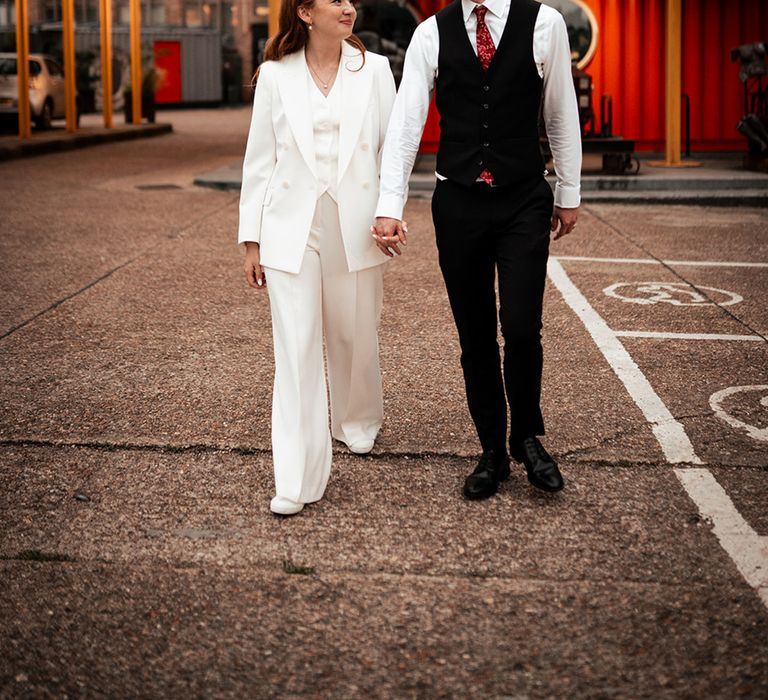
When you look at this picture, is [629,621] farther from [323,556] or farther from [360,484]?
[360,484]

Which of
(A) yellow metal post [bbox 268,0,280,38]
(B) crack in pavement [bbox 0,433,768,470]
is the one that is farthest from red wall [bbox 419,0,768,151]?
(B) crack in pavement [bbox 0,433,768,470]

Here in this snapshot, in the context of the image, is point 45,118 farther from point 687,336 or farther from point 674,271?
point 687,336

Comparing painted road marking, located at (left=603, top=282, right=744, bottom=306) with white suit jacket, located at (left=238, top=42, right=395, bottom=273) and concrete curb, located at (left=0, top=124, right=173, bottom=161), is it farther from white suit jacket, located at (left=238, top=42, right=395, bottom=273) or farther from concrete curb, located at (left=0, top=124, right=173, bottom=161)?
concrete curb, located at (left=0, top=124, right=173, bottom=161)

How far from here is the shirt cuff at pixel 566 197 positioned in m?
3.94

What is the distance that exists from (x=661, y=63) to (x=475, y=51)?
46.6 ft

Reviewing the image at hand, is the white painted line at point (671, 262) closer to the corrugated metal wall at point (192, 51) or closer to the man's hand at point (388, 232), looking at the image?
the man's hand at point (388, 232)

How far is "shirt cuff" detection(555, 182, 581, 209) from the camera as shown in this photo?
394 centimetres

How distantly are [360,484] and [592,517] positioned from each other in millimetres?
858

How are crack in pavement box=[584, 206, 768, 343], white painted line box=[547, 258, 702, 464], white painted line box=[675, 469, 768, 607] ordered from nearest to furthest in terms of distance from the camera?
1. white painted line box=[675, 469, 768, 607]
2. white painted line box=[547, 258, 702, 464]
3. crack in pavement box=[584, 206, 768, 343]

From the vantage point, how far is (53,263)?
8.91m

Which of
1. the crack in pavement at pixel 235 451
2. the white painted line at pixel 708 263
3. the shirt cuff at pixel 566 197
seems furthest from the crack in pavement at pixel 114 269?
the white painted line at pixel 708 263

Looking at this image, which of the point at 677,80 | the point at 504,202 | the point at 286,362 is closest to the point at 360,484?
the point at 286,362

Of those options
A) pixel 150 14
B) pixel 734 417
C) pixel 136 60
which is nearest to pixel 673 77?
pixel 734 417

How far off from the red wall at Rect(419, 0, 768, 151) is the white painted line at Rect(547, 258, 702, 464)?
982 centimetres
